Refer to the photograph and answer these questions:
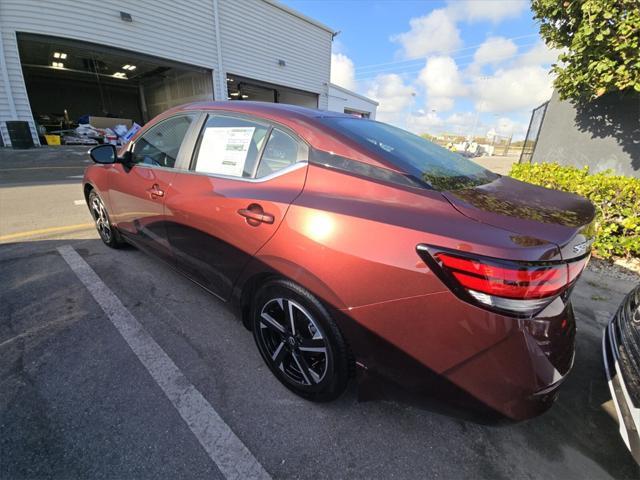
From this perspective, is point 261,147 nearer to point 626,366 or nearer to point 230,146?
point 230,146

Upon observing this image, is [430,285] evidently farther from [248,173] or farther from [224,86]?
[224,86]

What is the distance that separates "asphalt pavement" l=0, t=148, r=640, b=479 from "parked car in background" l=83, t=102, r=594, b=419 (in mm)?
261

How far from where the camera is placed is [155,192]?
2518 millimetres

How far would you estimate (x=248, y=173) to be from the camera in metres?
1.92

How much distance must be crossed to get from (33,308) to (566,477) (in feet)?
12.0

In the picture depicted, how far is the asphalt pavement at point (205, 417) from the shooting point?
1.45m

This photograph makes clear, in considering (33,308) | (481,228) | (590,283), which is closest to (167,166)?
(33,308)

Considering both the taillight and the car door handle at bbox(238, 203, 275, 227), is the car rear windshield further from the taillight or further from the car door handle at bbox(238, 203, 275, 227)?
the car door handle at bbox(238, 203, 275, 227)

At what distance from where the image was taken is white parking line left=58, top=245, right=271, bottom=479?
144 cm

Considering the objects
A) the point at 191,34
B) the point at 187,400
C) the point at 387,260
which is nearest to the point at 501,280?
the point at 387,260

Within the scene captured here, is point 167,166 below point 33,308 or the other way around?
the other way around

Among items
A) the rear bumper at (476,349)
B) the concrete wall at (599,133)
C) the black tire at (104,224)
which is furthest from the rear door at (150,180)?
the concrete wall at (599,133)

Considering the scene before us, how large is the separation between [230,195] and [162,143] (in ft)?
3.97

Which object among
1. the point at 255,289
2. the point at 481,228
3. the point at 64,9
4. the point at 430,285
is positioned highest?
the point at 64,9
